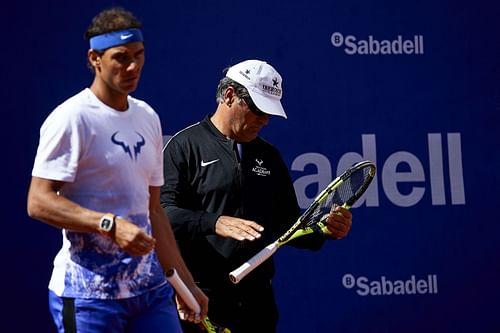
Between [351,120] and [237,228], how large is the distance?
2095 mm

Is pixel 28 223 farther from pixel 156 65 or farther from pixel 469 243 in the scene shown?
pixel 469 243

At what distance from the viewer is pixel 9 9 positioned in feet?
17.7

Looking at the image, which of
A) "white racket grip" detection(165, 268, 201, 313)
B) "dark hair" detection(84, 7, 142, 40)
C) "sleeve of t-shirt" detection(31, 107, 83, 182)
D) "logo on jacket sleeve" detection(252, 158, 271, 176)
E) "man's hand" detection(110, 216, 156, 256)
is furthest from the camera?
"logo on jacket sleeve" detection(252, 158, 271, 176)

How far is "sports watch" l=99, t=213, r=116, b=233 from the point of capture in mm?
2996

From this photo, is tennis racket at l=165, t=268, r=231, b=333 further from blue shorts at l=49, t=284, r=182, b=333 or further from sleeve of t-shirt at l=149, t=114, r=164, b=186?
sleeve of t-shirt at l=149, t=114, r=164, b=186

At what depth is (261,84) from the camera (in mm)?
4184

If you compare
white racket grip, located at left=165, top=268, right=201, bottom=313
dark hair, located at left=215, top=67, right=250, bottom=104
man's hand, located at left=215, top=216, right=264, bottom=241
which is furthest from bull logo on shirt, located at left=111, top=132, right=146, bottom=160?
dark hair, located at left=215, top=67, right=250, bottom=104

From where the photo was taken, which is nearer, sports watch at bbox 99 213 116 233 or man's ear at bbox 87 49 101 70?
sports watch at bbox 99 213 116 233

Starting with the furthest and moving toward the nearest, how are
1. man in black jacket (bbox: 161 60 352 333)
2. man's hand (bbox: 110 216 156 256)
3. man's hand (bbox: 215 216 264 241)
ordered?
man in black jacket (bbox: 161 60 352 333) < man's hand (bbox: 215 216 264 241) < man's hand (bbox: 110 216 156 256)

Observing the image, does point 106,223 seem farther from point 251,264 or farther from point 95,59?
point 251,264

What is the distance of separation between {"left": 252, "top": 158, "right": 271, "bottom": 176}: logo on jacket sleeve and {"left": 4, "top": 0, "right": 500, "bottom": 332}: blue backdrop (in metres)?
1.42

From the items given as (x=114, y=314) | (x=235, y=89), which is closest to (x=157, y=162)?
(x=114, y=314)

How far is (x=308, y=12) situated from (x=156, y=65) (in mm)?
887

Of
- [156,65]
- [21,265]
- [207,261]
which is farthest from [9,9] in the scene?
[207,261]
